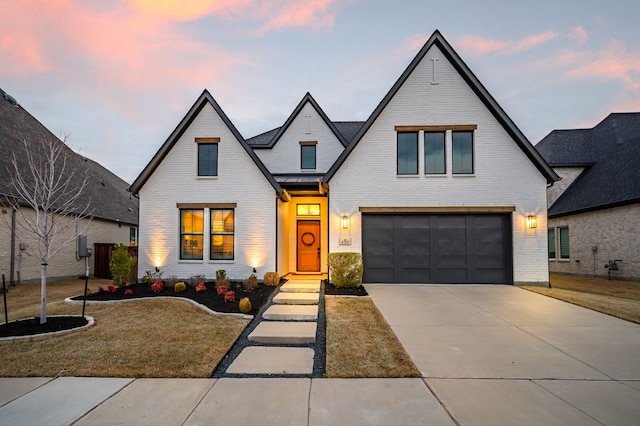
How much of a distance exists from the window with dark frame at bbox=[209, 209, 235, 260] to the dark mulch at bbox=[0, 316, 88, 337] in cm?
539

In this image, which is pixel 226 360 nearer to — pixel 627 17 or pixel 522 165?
pixel 522 165

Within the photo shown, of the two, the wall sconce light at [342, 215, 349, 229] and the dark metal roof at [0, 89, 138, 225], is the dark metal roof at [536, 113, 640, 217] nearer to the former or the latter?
the wall sconce light at [342, 215, 349, 229]

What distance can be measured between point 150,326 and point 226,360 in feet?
8.74

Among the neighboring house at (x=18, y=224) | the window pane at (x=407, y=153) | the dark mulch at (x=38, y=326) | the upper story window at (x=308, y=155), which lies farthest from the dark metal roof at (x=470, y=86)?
the neighboring house at (x=18, y=224)

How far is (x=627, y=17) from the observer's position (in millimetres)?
14047

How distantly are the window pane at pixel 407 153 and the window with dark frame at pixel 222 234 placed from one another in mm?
6583

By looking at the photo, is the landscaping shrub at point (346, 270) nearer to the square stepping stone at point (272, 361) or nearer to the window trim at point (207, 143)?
the square stepping stone at point (272, 361)

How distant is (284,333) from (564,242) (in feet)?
59.8

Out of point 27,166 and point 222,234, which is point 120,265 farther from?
point 27,166

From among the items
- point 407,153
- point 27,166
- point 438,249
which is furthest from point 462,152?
point 27,166

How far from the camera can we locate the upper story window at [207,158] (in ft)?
40.3

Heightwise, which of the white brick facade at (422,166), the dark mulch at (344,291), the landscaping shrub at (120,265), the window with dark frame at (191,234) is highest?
the white brick facade at (422,166)

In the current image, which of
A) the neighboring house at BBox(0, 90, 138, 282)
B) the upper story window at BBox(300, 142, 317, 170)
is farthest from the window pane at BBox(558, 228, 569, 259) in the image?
the neighboring house at BBox(0, 90, 138, 282)

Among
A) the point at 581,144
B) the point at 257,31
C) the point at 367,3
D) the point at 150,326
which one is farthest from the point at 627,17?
the point at 150,326
